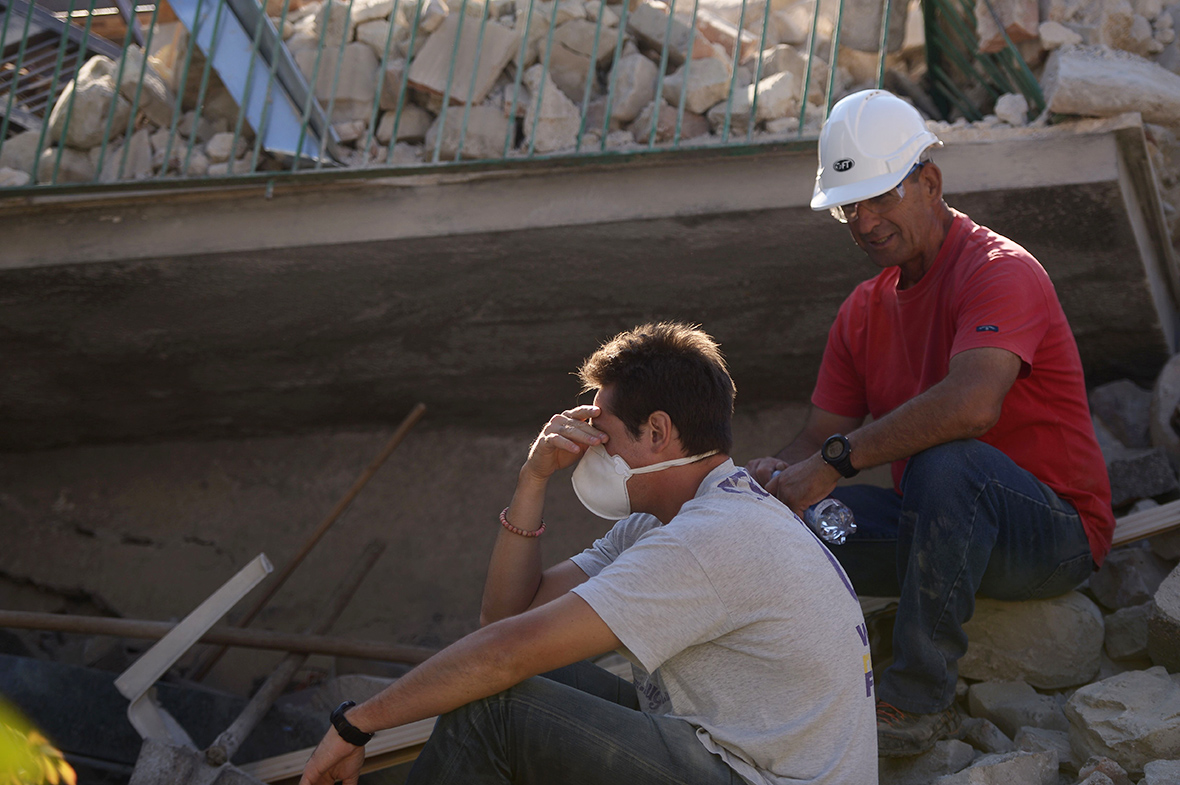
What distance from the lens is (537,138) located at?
3867 millimetres

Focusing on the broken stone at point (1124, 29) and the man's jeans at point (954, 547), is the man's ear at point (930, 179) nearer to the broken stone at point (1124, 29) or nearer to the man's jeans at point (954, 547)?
the man's jeans at point (954, 547)

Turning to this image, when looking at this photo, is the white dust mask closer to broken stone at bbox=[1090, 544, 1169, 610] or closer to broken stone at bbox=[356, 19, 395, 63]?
broken stone at bbox=[1090, 544, 1169, 610]

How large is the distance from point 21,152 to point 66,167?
0.32 m

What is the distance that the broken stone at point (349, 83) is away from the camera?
413 centimetres

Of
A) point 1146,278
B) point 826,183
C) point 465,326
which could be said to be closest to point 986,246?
point 826,183

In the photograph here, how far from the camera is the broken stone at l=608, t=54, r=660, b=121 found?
155 inches

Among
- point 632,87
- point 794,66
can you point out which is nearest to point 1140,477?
point 794,66

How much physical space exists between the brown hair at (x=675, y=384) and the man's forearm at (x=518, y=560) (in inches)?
13.4

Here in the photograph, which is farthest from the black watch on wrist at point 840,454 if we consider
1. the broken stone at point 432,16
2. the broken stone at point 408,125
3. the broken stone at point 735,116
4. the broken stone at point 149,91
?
the broken stone at point 149,91

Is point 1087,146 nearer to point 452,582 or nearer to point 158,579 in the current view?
point 452,582

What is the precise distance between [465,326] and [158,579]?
89.2 inches

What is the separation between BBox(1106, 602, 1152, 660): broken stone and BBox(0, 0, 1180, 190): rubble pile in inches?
73.1

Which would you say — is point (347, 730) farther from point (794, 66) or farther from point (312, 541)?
point (794, 66)

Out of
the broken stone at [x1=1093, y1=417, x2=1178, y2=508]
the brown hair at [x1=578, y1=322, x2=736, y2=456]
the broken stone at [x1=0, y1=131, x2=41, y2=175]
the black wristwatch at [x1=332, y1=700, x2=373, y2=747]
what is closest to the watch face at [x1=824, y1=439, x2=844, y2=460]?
the brown hair at [x1=578, y1=322, x2=736, y2=456]
